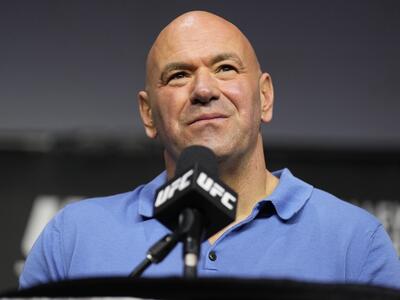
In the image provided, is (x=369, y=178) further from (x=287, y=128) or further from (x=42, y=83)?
(x=42, y=83)

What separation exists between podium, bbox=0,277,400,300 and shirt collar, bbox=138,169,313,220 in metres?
0.92

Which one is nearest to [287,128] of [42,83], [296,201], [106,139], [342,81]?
[342,81]

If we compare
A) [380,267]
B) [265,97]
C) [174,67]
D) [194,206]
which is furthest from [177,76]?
[194,206]

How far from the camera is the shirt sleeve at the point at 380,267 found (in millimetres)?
2031

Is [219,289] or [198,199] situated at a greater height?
[198,199]

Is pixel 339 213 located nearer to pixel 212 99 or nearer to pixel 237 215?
pixel 237 215

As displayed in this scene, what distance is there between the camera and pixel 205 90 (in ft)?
6.86

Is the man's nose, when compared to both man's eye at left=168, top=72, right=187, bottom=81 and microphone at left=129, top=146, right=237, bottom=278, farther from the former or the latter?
microphone at left=129, top=146, right=237, bottom=278

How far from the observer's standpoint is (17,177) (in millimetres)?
3363

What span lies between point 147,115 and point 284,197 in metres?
0.42

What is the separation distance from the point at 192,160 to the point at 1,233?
197 cm

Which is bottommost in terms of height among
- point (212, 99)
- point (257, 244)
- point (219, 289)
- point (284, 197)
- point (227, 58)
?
point (219, 289)

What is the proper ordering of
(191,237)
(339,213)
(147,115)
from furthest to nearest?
1. (147,115)
2. (339,213)
3. (191,237)

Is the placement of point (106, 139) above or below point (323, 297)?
above
